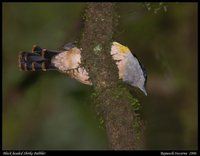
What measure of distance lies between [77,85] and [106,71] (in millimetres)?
3339

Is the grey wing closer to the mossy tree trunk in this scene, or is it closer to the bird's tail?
the bird's tail

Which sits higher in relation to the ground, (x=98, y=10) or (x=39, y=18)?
(x=98, y=10)

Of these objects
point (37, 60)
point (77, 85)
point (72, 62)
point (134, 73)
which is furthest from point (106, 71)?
point (77, 85)

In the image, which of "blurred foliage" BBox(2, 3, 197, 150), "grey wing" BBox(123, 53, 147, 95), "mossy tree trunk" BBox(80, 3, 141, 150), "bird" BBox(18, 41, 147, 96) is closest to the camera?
"mossy tree trunk" BBox(80, 3, 141, 150)

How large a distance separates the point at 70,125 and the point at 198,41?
2.24 meters

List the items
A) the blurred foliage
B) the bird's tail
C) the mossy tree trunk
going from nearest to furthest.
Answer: the mossy tree trunk → the bird's tail → the blurred foliage

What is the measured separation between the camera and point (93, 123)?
7.05m

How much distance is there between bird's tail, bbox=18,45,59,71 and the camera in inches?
208

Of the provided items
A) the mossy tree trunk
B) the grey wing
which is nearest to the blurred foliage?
the grey wing

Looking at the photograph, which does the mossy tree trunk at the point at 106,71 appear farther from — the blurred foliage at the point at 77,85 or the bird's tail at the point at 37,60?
the blurred foliage at the point at 77,85

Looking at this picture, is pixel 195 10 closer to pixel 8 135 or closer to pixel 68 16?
pixel 68 16

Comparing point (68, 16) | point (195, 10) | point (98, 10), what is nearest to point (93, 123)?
point (68, 16)

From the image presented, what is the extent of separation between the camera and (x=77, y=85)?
720 centimetres

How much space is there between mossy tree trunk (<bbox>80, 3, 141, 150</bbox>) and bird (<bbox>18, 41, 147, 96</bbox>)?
2.90ft
